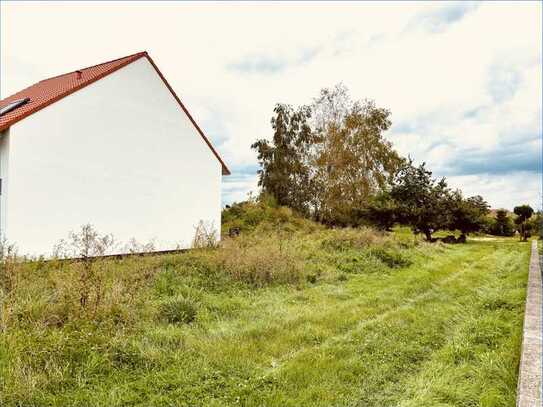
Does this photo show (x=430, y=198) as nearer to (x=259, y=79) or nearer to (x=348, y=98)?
(x=348, y=98)

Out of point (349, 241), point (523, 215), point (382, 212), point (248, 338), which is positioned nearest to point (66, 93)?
point (349, 241)

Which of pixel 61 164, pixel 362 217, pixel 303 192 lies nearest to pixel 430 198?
pixel 362 217

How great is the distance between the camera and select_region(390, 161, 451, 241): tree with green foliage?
25250 mm

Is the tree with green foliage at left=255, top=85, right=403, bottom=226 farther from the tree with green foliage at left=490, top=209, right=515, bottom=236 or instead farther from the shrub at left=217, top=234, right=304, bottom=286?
the shrub at left=217, top=234, right=304, bottom=286

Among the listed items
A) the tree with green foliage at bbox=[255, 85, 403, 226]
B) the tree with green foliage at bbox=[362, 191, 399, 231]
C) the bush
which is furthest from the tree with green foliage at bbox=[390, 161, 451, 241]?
the bush

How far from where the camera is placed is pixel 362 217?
90.1 feet

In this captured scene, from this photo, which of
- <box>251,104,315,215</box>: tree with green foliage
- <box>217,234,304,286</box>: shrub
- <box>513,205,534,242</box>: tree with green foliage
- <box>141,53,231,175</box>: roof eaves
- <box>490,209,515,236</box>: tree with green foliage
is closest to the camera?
<box>217,234,304,286</box>: shrub

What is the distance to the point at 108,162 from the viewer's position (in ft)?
46.3

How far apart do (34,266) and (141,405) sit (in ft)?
23.4

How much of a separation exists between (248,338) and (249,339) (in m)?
0.05

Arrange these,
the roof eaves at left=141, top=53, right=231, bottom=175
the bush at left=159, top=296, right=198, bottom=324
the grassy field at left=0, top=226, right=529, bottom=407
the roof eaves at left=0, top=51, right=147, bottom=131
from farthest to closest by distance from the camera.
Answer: the roof eaves at left=141, top=53, right=231, bottom=175
the roof eaves at left=0, top=51, right=147, bottom=131
the bush at left=159, top=296, right=198, bottom=324
the grassy field at left=0, top=226, right=529, bottom=407

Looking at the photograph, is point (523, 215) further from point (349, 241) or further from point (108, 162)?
point (108, 162)

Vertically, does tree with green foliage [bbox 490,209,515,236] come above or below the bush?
above

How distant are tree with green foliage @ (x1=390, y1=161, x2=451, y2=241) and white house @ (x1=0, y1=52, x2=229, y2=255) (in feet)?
43.1
